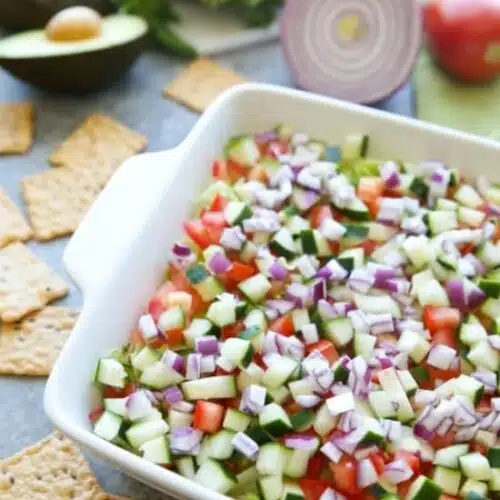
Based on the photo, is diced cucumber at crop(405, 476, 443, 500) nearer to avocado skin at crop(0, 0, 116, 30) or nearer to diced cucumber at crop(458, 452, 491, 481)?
diced cucumber at crop(458, 452, 491, 481)

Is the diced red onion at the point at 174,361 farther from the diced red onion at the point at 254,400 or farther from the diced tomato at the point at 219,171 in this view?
the diced tomato at the point at 219,171

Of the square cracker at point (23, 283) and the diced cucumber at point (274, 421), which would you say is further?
the square cracker at point (23, 283)

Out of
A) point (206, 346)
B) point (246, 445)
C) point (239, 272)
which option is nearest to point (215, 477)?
point (246, 445)

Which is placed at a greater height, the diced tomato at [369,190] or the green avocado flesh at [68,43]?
the green avocado flesh at [68,43]

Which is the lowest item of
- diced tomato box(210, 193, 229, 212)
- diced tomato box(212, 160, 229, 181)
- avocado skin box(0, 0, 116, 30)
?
diced tomato box(210, 193, 229, 212)

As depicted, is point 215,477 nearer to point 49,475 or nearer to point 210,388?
point 210,388

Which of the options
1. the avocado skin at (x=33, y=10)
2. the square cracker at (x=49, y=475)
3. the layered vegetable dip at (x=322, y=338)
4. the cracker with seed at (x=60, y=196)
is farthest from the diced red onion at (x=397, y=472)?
the avocado skin at (x=33, y=10)

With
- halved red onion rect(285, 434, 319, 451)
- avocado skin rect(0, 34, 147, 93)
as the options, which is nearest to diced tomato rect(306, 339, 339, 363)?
halved red onion rect(285, 434, 319, 451)
